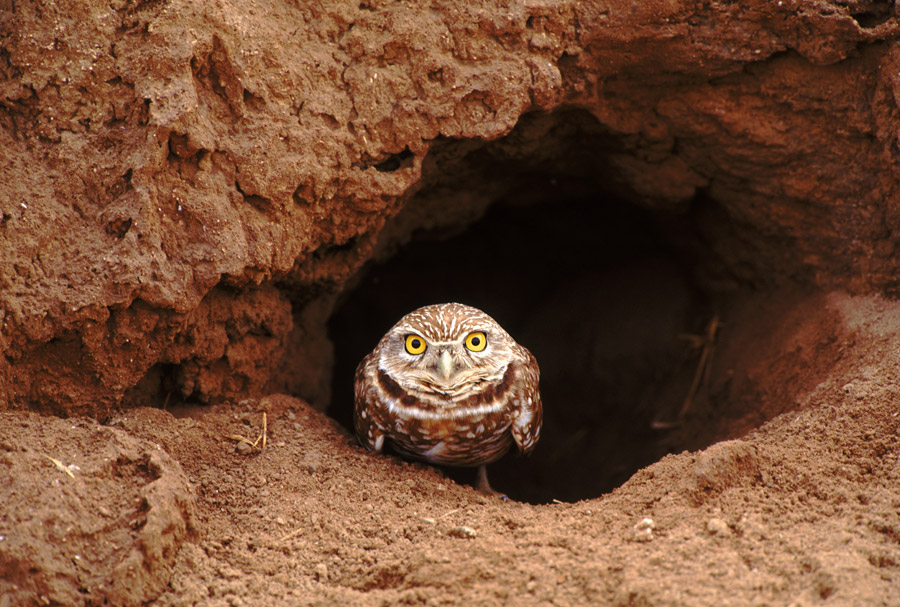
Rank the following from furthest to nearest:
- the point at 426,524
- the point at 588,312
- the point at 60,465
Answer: the point at 588,312 → the point at 426,524 → the point at 60,465

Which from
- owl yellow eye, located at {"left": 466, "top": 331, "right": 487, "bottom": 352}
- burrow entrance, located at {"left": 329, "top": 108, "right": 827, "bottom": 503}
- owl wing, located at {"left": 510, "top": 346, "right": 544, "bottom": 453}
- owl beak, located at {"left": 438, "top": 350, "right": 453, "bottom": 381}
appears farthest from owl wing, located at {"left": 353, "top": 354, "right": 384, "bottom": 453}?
burrow entrance, located at {"left": 329, "top": 108, "right": 827, "bottom": 503}

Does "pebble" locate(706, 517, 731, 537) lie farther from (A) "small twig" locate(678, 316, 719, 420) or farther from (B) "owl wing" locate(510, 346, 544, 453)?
(A) "small twig" locate(678, 316, 719, 420)

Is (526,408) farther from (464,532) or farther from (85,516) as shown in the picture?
(85,516)

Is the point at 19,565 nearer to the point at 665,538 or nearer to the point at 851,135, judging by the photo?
the point at 665,538

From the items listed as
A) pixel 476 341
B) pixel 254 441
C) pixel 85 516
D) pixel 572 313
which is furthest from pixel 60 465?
pixel 572 313

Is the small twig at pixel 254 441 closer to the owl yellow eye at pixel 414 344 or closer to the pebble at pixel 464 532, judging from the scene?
the owl yellow eye at pixel 414 344

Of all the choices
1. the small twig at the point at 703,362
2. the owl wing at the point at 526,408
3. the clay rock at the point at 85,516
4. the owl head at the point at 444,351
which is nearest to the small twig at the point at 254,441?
the clay rock at the point at 85,516
